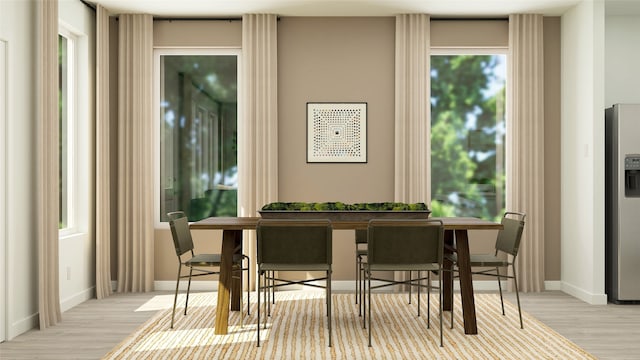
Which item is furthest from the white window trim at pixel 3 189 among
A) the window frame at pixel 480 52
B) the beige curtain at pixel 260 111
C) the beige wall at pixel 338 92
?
the window frame at pixel 480 52

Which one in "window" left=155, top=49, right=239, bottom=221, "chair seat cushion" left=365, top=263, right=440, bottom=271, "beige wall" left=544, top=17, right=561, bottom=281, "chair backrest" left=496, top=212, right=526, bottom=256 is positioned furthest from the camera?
"window" left=155, top=49, right=239, bottom=221

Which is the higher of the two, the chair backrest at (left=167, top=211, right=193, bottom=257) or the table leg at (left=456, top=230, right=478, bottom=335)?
the chair backrest at (left=167, top=211, right=193, bottom=257)

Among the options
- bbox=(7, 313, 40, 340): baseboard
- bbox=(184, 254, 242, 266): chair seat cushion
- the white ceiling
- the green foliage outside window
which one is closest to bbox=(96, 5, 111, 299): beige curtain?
the white ceiling

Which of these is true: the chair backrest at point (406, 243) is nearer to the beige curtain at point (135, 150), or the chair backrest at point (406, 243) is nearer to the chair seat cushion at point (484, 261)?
the chair seat cushion at point (484, 261)

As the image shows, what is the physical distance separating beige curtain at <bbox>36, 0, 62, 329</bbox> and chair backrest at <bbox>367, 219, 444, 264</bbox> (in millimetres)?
2570

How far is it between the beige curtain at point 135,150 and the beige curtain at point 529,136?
3863 millimetres

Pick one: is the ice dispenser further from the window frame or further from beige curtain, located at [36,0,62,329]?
beige curtain, located at [36,0,62,329]

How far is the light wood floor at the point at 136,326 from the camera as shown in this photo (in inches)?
158

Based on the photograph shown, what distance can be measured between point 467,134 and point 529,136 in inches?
25.3

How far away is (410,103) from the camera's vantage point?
20.5 ft

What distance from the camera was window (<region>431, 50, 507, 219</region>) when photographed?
6457mm

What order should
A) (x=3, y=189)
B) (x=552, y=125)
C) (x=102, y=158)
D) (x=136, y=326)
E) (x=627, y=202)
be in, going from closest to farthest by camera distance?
(x=3, y=189), (x=136, y=326), (x=627, y=202), (x=102, y=158), (x=552, y=125)

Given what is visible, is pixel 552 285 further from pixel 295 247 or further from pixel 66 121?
pixel 66 121

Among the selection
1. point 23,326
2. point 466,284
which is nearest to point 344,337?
point 466,284
